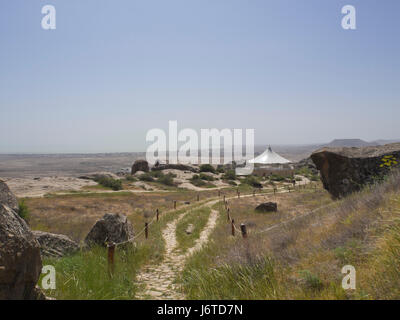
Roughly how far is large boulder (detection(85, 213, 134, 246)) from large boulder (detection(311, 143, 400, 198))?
28.6 ft

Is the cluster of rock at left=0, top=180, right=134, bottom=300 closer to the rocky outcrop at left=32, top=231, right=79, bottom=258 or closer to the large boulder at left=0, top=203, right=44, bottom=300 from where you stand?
the large boulder at left=0, top=203, right=44, bottom=300

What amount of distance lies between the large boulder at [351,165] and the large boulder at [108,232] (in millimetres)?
8725

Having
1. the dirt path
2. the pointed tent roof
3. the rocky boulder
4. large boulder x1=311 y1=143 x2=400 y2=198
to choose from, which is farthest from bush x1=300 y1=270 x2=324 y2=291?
the pointed tent roof

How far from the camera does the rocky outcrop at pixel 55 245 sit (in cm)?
720

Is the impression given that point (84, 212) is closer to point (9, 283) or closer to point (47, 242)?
point (47, 242)

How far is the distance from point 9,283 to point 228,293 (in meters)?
3.08

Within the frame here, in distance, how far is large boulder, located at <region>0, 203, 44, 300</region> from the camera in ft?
10.0

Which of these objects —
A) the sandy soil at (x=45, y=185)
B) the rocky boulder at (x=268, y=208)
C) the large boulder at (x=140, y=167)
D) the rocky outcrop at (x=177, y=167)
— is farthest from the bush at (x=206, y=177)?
the rocky boulder at (x=268, y=208)

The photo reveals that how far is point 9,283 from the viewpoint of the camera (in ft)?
10.2

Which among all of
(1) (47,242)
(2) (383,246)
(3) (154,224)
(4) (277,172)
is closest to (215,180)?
(4) (277,172)

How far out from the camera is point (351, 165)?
38.2 ft

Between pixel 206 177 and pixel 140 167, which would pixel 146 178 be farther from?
pixel 206 177

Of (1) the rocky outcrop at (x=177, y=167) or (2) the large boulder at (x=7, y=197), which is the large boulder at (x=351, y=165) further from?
(1) the rocky outcrop at (x=177, y=167)

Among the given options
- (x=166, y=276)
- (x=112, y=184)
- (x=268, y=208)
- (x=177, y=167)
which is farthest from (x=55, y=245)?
(x=177, y=167)
